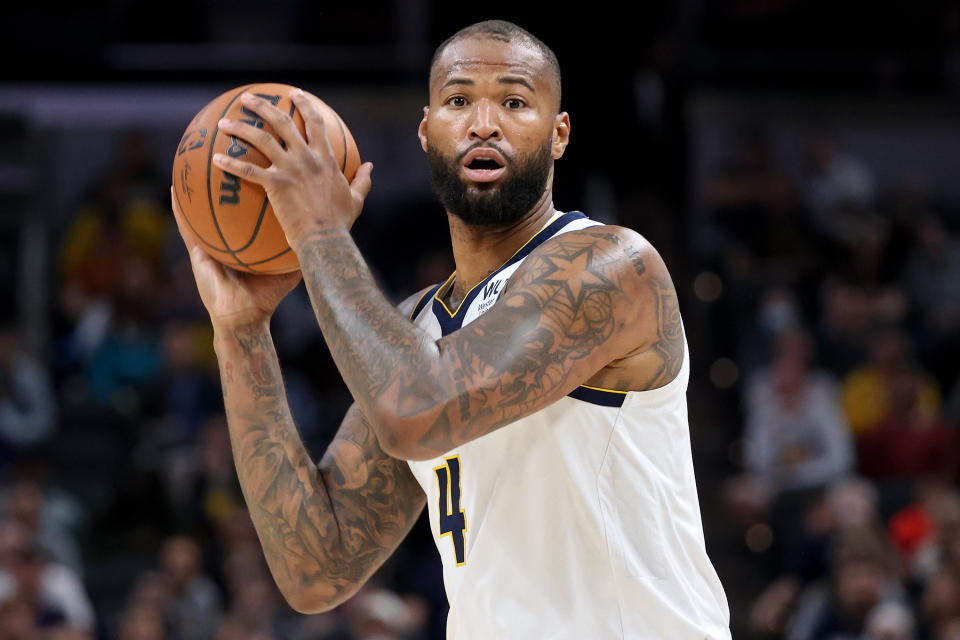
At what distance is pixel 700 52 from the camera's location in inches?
495

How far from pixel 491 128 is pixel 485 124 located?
0.02 meters

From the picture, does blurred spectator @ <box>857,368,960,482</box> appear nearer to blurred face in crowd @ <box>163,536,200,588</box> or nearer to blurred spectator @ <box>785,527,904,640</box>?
blurred spectator @ <box>785,527,904,640</box>

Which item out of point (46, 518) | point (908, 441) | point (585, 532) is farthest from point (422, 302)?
point (908, 441)

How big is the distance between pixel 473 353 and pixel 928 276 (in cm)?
935

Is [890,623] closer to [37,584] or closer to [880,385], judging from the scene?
[880,385]

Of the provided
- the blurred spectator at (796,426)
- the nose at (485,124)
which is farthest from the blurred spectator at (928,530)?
the nose at (485,124)

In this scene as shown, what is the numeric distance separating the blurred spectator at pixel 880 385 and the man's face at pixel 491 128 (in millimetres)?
6990

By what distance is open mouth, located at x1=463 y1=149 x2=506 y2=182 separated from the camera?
9.86 feet

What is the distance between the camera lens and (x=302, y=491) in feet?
10.9

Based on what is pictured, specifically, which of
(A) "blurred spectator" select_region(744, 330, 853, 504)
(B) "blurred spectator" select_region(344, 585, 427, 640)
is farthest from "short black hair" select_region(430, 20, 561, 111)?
(A) "blurred spectator" select_region(744, 330, 853, 504)

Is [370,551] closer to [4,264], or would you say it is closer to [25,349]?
[25,349]

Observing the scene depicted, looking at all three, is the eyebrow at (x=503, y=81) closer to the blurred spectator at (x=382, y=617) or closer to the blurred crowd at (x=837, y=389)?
the blurred spectator at (x=382, y=617)

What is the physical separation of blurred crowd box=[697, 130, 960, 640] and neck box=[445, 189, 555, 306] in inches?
200

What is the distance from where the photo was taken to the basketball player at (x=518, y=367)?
105 inches
